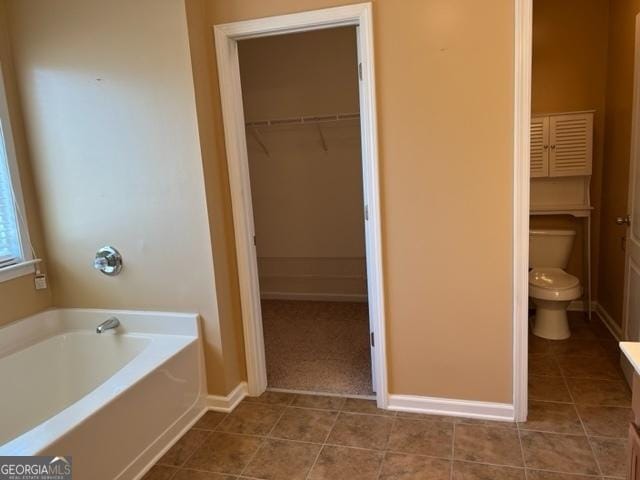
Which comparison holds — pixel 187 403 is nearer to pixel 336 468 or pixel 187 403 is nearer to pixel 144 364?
pixel 144 364

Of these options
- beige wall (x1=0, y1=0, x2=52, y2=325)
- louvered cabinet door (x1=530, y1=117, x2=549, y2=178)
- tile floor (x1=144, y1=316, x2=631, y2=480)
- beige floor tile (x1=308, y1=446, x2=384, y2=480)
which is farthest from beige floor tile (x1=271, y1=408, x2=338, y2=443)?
louvered cabinet door (x1=530, y1=117, x2=549, y2=178)

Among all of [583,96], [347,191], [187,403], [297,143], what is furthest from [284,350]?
[583,96]

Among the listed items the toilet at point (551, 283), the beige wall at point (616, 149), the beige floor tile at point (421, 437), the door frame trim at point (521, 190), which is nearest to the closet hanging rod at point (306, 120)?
the toilet at point (551, 283)

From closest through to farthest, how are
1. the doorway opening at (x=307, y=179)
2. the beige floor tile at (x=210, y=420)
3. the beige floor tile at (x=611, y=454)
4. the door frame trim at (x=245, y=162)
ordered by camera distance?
the beige floor tile at (x=611, y=454) → the door frame trim at (x=245, y=162) → the beige floor tile at (x=210, y=420) → the doorway opening at (x=307, y=179)

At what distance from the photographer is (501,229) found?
231cm

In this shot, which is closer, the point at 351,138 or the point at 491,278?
the point at 491,278

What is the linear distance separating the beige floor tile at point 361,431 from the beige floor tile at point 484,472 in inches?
14.5

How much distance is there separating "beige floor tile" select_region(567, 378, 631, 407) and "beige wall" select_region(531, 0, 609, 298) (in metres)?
1.50

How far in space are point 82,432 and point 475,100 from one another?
2180 mm

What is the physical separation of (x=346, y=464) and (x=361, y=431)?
10.6 inches

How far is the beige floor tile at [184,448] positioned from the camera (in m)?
2.28

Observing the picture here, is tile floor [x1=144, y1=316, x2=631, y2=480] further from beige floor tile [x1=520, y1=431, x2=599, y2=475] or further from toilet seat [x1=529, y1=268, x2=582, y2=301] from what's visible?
toilet seat [x1=529, y1=268, x2=582, y2=301]

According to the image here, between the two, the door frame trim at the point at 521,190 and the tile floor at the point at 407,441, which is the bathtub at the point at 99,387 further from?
the door frame trim at the point at 521,190

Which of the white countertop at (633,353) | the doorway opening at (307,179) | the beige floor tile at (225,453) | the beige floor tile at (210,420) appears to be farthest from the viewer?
the doorway opening at (307,179)
